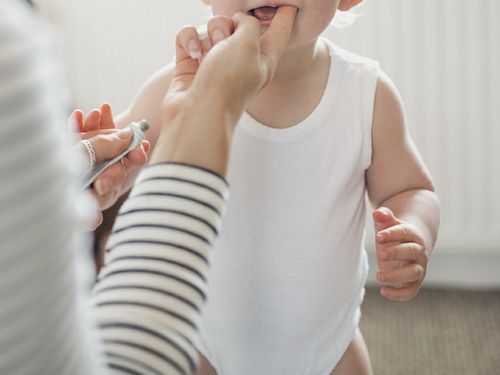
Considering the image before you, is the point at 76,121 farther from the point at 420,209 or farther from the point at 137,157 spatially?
the point at 420,209

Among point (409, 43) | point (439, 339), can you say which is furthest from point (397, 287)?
point (409, 43)

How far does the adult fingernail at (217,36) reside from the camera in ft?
2.23

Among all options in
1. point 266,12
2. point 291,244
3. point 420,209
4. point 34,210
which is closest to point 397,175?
point 420,209

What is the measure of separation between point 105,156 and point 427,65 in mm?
1082

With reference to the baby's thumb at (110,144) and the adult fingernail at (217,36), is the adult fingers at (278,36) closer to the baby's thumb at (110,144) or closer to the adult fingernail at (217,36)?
the adult fingernail at (217,36)

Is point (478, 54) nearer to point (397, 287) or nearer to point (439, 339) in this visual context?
point (439, 339)

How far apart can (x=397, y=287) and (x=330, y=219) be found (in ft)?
0.72

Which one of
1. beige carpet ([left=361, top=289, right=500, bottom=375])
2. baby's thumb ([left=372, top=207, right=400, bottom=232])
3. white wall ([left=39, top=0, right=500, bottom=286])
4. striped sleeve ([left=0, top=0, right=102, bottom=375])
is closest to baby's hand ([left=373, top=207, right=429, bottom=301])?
baby's thumb ([left=372, top=207, right=400, bottom=232])

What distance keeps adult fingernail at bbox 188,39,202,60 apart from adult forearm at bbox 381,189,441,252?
0.36 m

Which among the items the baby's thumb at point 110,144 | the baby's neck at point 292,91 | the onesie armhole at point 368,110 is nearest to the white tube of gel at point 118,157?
the baby's thumb at point 110,144

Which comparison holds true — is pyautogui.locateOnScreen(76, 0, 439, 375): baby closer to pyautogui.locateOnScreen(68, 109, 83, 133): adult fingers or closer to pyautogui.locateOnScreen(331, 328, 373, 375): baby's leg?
pyautogui.locateOnScreen(331, 328, 373, 375): baby's leg

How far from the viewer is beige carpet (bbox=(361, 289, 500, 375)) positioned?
147 cm

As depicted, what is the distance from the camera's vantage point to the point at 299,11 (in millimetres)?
862

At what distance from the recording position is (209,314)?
1.01 meters
